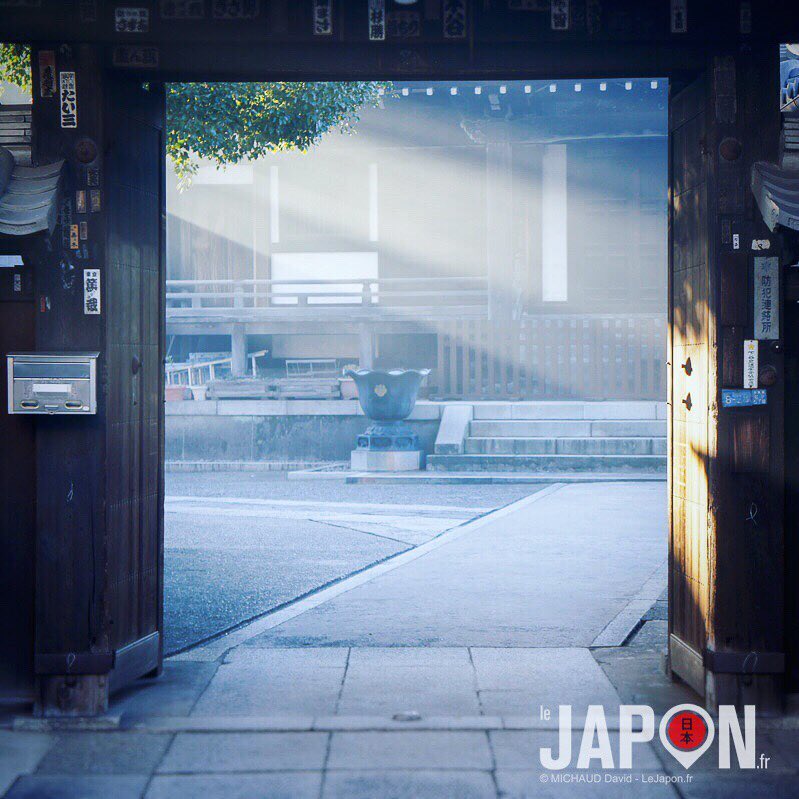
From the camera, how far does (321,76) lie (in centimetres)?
525

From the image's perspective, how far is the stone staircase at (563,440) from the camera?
55.1ft

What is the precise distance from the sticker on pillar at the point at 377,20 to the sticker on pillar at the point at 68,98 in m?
1.47

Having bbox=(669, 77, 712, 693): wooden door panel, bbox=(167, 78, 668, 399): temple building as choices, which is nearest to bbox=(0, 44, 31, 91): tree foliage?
bbox=(669, 77, 712, 693): wooden door panel

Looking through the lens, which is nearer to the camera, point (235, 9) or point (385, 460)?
point (235, 9)

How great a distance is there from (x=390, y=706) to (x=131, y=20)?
3.60m

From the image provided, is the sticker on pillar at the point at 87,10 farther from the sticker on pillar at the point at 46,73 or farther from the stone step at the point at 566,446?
the stone step at the point at 566,446

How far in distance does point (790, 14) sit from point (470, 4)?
1.55m

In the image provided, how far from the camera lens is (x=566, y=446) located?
1709 cm

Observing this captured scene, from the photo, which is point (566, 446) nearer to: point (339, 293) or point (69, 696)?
point (339, 293)

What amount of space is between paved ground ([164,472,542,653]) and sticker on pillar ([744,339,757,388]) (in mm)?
3776

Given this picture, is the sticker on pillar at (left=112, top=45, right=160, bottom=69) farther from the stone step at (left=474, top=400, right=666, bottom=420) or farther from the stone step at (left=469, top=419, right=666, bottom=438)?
the stone step at (left=474, top=400, right=666, bottom=420)

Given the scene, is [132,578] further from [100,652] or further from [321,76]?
[321,76]

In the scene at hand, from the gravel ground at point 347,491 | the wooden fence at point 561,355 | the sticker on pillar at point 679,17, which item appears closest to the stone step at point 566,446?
the gravel ground at point 347,491

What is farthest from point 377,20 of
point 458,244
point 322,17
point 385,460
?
point 458,244
